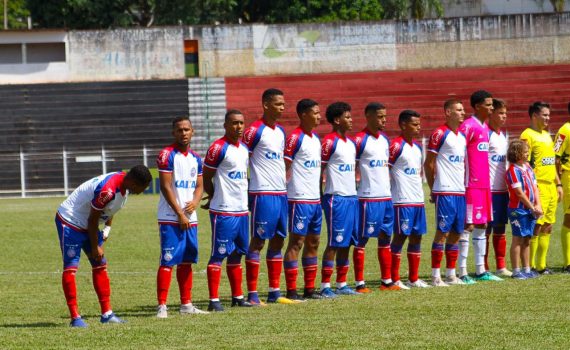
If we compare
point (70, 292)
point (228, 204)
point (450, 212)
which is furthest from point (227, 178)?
point (450, 212)

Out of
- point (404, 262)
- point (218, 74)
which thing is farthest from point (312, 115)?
point (218, 74)

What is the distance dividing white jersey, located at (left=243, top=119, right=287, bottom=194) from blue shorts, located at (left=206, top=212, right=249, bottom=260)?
548mm

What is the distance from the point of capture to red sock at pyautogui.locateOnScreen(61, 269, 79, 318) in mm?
11128

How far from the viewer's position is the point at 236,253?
1222 cm

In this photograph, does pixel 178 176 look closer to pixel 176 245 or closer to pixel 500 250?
pixel 176 245

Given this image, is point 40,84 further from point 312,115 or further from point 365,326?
point 365,326

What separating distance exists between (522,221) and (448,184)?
1.27 m

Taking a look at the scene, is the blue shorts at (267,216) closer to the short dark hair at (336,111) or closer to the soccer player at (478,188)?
the short dark hair at (336,111)

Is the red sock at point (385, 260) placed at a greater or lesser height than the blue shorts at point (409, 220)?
lesser

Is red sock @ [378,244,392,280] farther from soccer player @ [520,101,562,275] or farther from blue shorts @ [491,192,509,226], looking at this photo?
soccer player @ [520,101,562,275]

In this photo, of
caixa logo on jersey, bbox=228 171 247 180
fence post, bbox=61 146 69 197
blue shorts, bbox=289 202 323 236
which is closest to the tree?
fence post, bbox=61 146 69 197

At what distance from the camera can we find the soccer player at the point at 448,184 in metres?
14.1

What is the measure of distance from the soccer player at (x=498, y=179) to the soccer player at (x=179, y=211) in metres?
4.83

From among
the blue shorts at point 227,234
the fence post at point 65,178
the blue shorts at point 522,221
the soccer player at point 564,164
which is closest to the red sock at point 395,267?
the blue shorts at point 522,221
